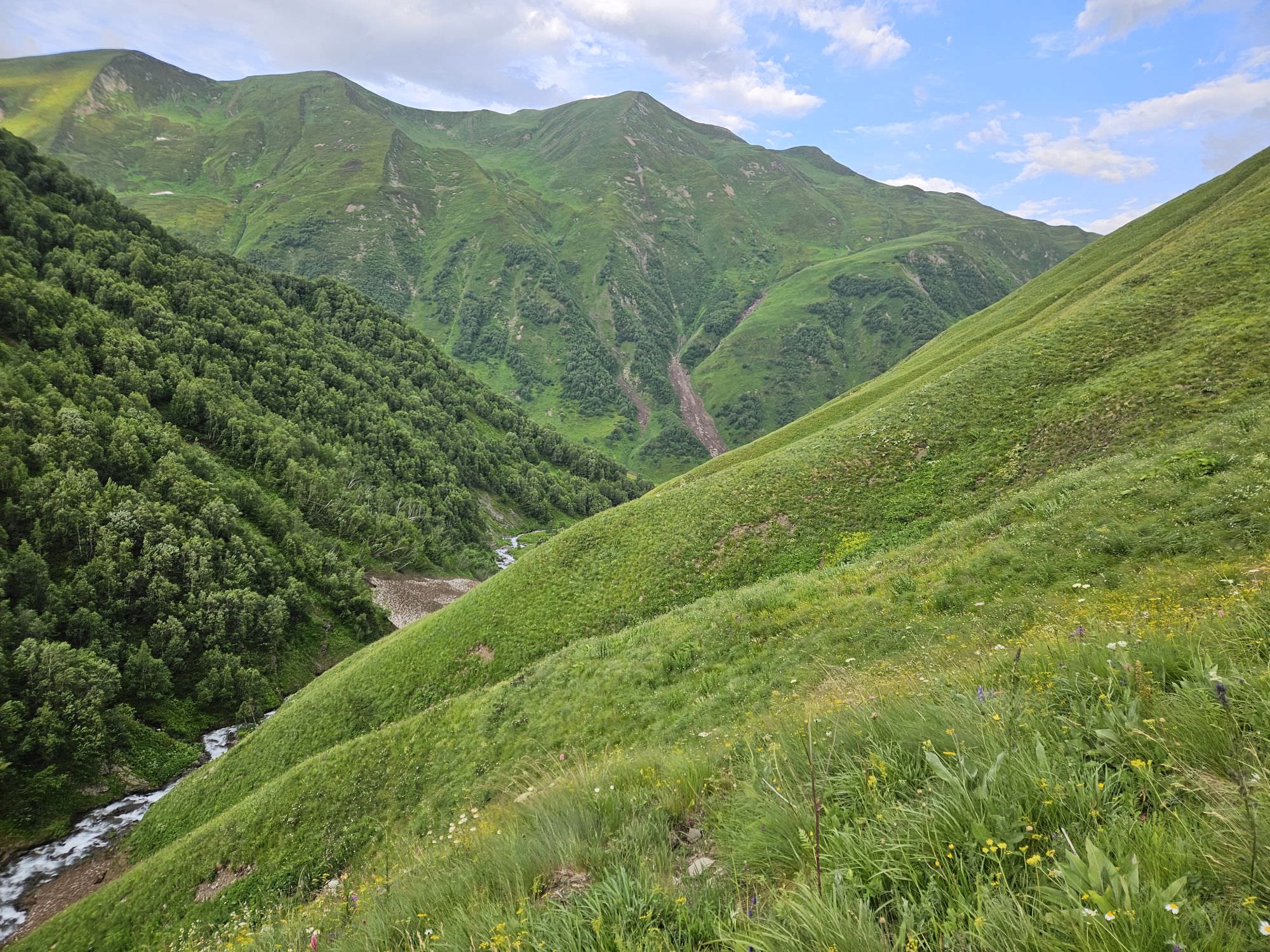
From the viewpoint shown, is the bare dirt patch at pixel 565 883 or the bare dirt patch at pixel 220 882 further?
the bare dirt patch at pixel 220 882

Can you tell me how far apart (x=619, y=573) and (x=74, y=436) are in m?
89.5

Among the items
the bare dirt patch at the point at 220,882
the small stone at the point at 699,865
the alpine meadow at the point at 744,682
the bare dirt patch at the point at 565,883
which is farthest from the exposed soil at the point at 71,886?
the small stone at the point at 699,865

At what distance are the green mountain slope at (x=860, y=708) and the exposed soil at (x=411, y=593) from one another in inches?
2140

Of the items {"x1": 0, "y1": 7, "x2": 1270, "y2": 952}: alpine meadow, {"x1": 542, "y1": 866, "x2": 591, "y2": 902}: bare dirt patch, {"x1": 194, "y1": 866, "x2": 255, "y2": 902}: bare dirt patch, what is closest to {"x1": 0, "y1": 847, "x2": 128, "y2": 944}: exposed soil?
{"x1": 0, "y1": 7, "x2": 1270, "y2": 952}: alpine meadow

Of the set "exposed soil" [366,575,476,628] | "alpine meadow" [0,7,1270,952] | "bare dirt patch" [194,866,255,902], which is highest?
"alpine meadow" [0,7,1270,952]

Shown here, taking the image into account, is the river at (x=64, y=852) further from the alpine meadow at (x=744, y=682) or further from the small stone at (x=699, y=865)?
the small stone at (x=699, y=865)

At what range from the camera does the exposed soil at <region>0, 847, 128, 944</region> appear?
35938 millimetres

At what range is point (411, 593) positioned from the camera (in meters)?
104

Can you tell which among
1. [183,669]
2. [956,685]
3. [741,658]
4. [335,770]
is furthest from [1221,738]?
[183,669]

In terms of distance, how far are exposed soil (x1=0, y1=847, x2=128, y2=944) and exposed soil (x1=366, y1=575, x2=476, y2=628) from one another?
170 ft

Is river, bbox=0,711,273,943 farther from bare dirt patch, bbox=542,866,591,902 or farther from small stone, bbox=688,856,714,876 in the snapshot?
small stone, bbox=688,856,714,876

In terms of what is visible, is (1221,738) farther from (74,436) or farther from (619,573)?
(74,436)

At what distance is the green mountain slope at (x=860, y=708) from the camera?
3.54 meters

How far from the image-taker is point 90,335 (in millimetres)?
98125
